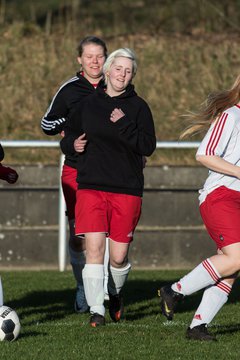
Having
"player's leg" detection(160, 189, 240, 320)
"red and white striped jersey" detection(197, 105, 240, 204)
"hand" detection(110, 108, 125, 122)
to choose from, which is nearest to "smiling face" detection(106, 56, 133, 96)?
"hand" detection(110, 108, 125, 122)

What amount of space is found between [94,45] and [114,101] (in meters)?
1.17

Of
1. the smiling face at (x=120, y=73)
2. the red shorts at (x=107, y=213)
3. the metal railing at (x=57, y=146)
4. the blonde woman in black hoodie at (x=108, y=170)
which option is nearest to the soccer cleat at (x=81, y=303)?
the blonde woman in black hoodie at (x=108, y=170)

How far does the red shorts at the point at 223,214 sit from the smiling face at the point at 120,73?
1.26 meters

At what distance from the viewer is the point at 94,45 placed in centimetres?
945

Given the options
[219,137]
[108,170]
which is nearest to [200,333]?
[219,137]

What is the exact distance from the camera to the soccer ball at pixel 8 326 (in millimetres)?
7562

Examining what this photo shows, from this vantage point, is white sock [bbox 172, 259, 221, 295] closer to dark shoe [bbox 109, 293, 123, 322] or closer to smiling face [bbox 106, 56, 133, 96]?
dark shoe [bbox 109, 293, 123, 322]

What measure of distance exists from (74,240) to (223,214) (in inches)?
97.4

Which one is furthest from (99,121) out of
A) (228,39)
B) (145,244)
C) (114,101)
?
(228,39)

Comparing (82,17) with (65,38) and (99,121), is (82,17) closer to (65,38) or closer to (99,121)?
(65,38)

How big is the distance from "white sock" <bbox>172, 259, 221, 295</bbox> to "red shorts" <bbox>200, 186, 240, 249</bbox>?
186 millimetres

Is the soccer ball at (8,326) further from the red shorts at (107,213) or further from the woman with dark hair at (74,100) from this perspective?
the woman with dark hair at (74,100)

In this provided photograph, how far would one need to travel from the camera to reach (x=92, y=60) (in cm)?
945

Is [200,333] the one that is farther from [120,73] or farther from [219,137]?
[120,73]
